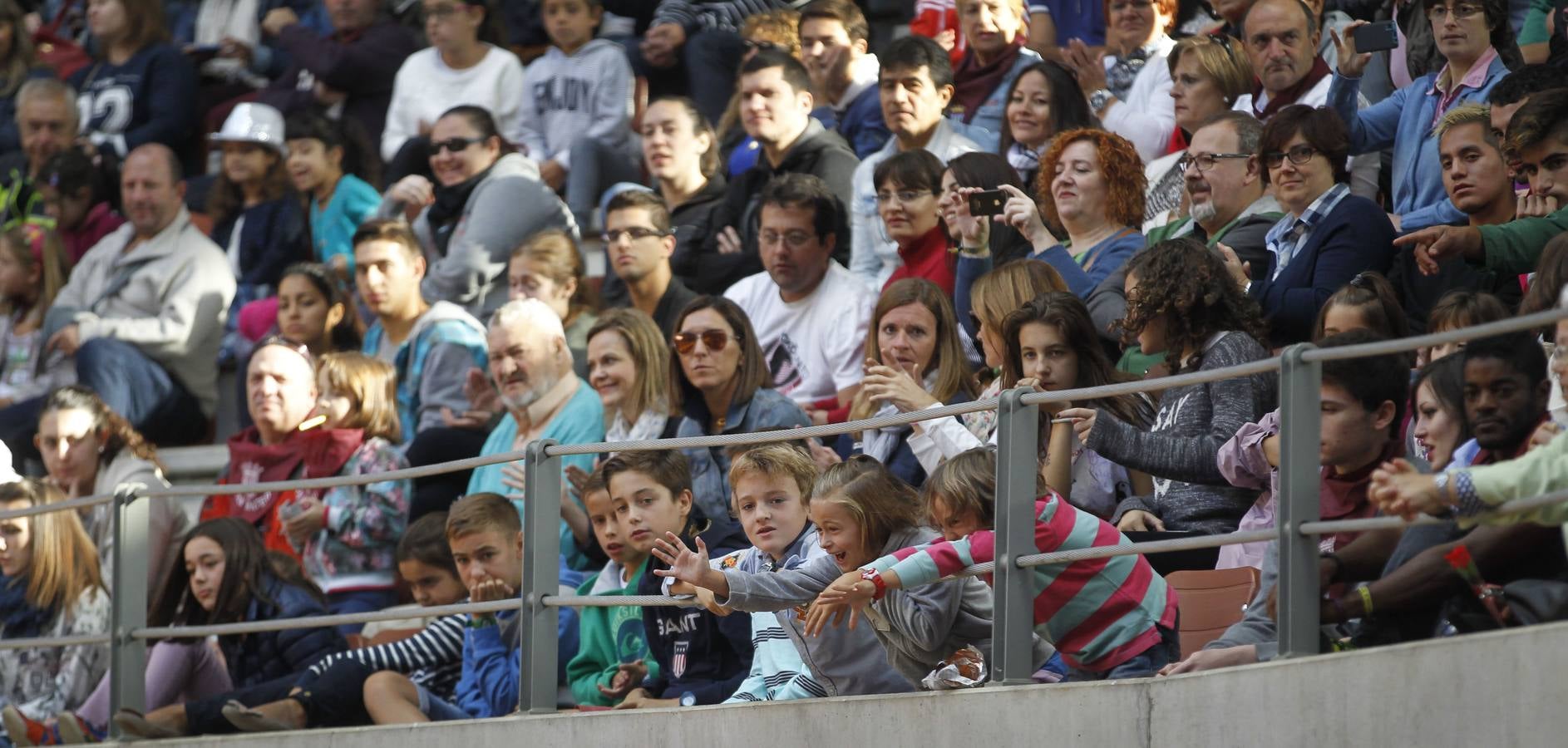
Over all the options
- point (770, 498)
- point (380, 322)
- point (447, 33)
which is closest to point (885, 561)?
point (770, 498)

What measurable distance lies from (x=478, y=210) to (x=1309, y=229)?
15.0ft

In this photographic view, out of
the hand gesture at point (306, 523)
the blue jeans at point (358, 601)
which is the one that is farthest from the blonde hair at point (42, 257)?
the blue jeans at point (358, 601)

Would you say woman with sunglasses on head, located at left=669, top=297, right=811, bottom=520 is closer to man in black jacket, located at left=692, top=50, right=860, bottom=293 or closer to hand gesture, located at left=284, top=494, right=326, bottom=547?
hand gesture, located at left=284, top=494, right=326, bottom=547

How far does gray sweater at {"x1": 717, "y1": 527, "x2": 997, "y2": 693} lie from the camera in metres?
5.68

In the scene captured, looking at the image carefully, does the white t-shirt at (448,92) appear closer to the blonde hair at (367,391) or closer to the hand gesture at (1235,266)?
the blonde hair at (367,391)

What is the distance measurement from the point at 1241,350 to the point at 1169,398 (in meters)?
0.28

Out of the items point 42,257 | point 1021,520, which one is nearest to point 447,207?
point 42,257

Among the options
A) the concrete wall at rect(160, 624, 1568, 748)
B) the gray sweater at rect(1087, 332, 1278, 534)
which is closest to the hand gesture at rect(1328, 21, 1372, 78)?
the gray sweater at rect(1087, 332, 1278, 534)

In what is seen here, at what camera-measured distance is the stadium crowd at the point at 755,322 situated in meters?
5.66

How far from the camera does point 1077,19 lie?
10781mm

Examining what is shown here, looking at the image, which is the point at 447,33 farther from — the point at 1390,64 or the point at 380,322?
the point at 1390,64

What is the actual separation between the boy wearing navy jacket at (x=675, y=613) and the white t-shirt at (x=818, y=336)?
59.0 inches

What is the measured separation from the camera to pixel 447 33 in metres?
12.0

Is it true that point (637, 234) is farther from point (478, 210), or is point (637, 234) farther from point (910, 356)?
point (910, 356)
